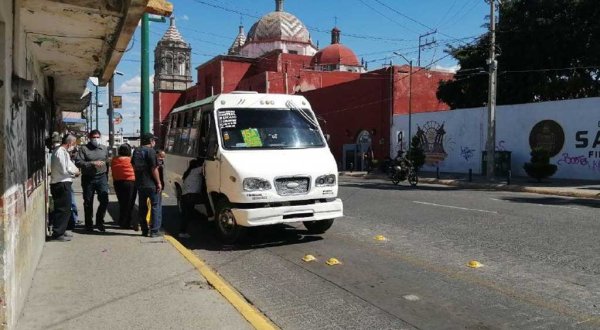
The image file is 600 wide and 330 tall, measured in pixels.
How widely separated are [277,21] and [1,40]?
67.9 metres

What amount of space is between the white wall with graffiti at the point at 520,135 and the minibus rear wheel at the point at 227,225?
2113 cm

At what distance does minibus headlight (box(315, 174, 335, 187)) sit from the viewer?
8.42m

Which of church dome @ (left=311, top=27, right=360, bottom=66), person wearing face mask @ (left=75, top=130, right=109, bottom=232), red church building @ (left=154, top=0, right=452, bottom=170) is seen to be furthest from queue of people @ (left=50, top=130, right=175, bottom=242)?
church dome @ (left=311, top=27, right=360, bottom=66)

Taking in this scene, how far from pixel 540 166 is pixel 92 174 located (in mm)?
19811

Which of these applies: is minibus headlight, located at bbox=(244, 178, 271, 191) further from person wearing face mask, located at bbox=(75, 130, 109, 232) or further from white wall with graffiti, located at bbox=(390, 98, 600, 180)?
white wall with graffiti, located at bbox=(390, 98, 600, 180)

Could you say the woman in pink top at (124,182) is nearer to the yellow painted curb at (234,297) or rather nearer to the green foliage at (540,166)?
the yellow painted curb at (234,297)

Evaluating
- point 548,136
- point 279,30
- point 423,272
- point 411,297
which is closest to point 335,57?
point 279,30

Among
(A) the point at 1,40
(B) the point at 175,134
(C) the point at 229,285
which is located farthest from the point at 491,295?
(B) the point at 175,134

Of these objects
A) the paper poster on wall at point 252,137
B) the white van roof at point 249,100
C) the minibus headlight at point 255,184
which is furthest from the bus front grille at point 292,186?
the white van roof at point 249,100

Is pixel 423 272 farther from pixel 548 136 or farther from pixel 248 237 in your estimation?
pixel 548 136

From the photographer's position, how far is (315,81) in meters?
55.5

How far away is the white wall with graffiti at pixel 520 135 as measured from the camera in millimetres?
24906

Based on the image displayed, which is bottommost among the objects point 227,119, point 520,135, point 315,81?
point 227,119

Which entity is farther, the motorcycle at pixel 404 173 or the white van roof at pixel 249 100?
the motorcycle at pixel 404 173
